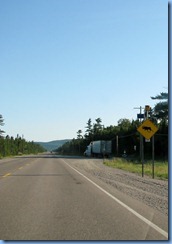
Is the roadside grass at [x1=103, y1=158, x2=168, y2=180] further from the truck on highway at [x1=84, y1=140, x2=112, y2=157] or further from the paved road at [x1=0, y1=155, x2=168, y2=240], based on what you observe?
the truck on highway at [x1=84, y1=140, x2=112, y2=157]

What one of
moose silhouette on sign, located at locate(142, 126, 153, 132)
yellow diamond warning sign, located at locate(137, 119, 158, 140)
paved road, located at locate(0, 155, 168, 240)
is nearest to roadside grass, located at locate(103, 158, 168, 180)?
yellow diamond warning sign, located at locate(137, 119, 158, 140)

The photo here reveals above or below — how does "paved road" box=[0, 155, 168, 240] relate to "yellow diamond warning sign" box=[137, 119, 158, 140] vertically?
below

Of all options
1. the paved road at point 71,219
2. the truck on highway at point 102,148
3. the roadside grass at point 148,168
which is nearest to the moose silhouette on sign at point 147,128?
the roadside grass at point 148,168

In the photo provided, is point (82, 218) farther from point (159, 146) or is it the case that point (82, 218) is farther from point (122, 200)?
point (159, 146)

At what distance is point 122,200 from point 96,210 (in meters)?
2.65

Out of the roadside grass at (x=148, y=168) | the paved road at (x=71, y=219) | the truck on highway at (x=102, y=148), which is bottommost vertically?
the paved road at (x=71, y=219)

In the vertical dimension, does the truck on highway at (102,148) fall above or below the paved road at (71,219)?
above

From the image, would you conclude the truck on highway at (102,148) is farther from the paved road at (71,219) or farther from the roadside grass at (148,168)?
the paved road at (71,219)

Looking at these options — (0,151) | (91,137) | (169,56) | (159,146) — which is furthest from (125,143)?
(169,56)

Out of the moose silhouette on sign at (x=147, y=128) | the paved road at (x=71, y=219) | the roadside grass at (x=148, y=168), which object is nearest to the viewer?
the paved road at (x=71, y=219)

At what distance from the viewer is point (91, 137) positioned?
15688cm

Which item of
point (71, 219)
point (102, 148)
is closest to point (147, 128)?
point (71, 219)

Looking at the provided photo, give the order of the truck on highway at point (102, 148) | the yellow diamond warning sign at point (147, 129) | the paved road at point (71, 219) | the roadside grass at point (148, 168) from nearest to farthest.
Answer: the paved road at point (71, 219) → the yellow diamond warning sign at point (147, 129) → the roadside grass at point (148, 168) → the truck on highway at point (102, 148)

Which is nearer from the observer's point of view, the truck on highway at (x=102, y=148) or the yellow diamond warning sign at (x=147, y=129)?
the yellow diamond warning sign at (x=147, y=129)
